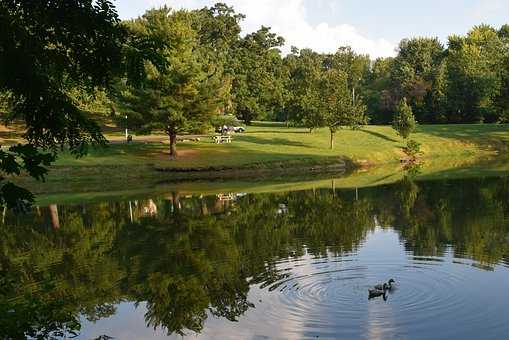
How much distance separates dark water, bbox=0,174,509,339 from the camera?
1558 cm

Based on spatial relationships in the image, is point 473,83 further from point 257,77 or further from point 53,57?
point 53,57

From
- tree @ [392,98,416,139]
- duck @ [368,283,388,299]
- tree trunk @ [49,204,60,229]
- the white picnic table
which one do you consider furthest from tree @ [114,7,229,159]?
duck @ [368,283,388,299]

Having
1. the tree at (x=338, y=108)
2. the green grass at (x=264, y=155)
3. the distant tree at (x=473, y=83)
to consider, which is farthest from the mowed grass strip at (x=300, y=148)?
the distant tree at (x=473, y=83)

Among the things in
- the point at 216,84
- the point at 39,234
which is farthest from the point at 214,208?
the point at 216,84

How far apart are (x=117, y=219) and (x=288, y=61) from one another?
112m

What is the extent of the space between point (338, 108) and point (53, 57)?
62.8m

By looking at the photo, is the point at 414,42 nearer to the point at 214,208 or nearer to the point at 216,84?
the point at 216,84

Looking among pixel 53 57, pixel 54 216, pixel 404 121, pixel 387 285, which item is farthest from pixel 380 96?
pixel 53 57

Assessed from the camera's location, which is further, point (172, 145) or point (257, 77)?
point (257, 77)

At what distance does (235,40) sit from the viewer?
117562mm

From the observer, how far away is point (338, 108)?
71875 mm

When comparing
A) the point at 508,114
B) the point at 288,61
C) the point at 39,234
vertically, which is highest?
the point at 288,61

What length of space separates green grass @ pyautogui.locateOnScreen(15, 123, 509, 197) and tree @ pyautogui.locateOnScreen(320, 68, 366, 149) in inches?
136

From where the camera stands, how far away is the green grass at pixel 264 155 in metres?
53.6
